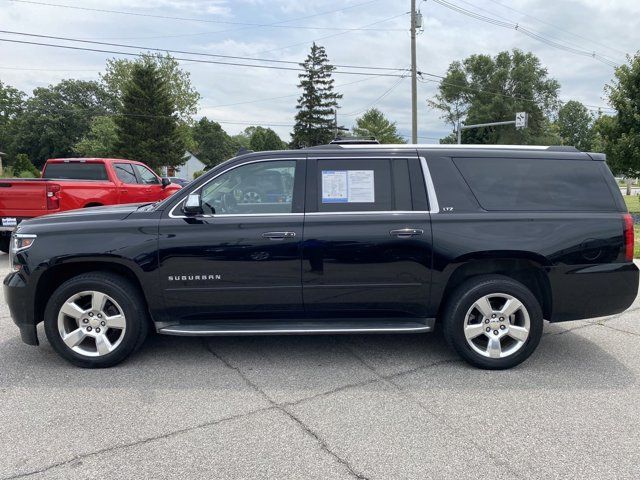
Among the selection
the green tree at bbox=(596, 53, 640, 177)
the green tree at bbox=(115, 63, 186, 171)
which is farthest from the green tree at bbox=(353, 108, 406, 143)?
the green tree at bbox=(596, 53, 640, 177)

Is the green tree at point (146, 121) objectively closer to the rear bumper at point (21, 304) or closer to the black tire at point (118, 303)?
the rear bumper at point (21, 304)

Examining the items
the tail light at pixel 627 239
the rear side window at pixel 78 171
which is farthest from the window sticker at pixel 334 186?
the rear side window at pixel 78 171

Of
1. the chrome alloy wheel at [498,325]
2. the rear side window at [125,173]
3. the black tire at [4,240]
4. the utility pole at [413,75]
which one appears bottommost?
the chrome alloy wheel at [498,325]

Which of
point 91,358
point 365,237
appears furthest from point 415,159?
point 91,358

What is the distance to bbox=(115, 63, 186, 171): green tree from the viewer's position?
40781 mm

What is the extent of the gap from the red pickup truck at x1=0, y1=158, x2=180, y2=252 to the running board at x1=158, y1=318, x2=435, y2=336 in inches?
245

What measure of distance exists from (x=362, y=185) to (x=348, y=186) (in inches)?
4.6

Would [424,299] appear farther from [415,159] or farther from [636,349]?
[636,349]

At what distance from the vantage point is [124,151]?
41.8 m

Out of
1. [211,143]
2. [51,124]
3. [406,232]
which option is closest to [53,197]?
[406,232]

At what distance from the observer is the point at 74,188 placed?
9.22 m

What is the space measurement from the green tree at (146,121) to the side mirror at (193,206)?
40476 millimetres

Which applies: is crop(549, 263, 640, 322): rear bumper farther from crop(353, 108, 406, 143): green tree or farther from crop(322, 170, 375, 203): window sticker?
crop(353, 108, 406, 143): green tree

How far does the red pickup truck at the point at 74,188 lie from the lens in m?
8.59
